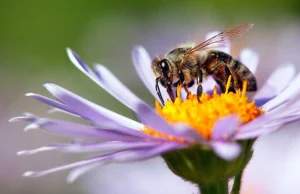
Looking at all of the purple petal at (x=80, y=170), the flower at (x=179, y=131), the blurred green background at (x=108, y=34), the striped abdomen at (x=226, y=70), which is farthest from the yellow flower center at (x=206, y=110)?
the blurred green background at (x=108, y=34)

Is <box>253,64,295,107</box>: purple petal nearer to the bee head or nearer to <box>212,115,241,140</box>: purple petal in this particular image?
the bee head

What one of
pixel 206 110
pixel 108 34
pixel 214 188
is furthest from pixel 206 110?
pixel 108 34

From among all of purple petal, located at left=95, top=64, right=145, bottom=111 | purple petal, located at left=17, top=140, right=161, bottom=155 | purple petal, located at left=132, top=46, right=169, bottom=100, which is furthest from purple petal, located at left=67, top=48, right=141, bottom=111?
purple petal, located at left=17, top=140, right=161, bottom=155


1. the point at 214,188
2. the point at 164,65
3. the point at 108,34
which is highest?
the point at 108,34

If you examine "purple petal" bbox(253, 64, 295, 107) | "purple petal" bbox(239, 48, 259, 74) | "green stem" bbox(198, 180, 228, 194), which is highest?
"purple petal" bbox(239, 48, 259, 74)

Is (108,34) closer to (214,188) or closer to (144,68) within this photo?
(144,68)

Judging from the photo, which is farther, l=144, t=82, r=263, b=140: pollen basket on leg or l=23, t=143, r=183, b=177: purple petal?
l=144, t=82, r=263, b=140: pollen basket on leg

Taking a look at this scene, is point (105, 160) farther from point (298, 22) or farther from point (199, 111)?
point (298, 22)
